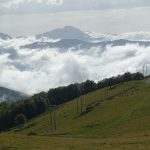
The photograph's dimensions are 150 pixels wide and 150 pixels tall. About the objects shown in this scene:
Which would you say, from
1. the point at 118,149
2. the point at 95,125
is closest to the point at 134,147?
the point at 118,149

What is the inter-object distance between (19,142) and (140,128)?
121 ft

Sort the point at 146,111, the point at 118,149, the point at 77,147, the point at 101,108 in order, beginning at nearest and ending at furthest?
1. the point at 118,149
2. the point at 77,147
3. the point at 146,111
4. the point at 101,108

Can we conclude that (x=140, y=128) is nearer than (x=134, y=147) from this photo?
No

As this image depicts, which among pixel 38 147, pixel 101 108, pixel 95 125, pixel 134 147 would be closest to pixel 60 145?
pixel 38 147

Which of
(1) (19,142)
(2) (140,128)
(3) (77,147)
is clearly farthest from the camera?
(2) (140,128)

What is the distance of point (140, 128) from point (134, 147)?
40741 millimetres

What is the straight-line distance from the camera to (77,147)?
171 feet

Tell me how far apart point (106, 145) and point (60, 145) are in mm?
5741

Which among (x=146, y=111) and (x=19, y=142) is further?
(x=146, y=111)

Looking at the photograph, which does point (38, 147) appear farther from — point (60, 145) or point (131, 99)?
point (131, 99)

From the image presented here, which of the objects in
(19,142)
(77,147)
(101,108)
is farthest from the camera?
(101,108)

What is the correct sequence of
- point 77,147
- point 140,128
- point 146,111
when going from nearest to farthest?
point 77,147, point 140,128, point 146,111

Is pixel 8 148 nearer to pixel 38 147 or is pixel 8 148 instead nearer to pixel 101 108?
pixel 38 147

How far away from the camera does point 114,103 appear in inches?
7013
